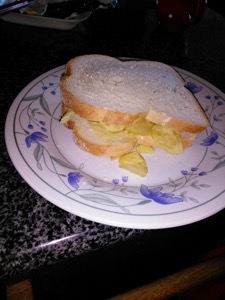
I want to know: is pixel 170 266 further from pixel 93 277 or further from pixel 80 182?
pixel 80 182

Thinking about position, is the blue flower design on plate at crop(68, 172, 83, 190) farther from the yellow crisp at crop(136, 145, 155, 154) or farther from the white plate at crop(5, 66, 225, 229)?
the yellow crisp at crop(136, 145, 155, 154)

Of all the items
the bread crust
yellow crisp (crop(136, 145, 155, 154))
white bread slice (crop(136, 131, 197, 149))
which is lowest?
yellow crisp (crop(136, 145, 155, 154))

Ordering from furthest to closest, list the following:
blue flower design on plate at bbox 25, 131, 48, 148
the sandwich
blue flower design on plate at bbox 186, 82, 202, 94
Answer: blue flower design on plate at bbox 186, 82, 202, 94
the sandwich
blue flower design on plate at bbox 25, 131, 48, 148

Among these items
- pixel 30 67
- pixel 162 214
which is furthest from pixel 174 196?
pixel 30 67

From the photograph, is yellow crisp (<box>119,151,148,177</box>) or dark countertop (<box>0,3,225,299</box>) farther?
yellow crisp (<box>119,151,148,177</box>)

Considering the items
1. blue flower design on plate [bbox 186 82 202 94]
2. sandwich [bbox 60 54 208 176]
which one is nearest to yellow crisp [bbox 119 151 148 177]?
sandwich [bbox 60 54 208 176]

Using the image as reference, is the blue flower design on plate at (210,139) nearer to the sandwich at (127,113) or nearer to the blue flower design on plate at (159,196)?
the sandwich at (127,113)

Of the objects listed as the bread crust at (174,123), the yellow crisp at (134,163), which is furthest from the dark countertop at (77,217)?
the bread crust at (174,123)
